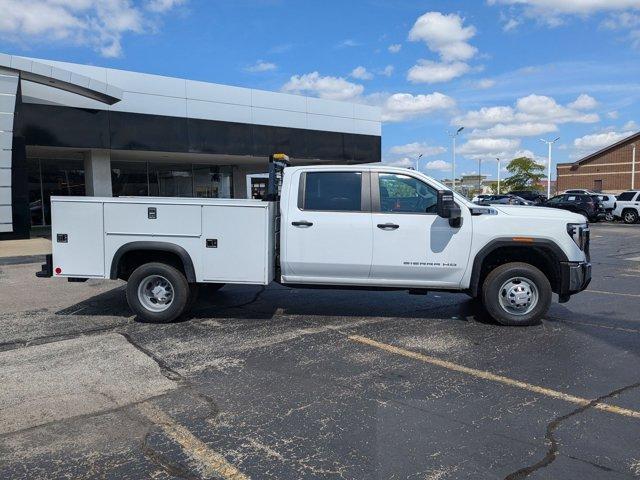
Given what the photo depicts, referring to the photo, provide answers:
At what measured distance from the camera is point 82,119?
18.6 metres

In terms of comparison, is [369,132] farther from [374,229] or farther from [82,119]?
[374,229]

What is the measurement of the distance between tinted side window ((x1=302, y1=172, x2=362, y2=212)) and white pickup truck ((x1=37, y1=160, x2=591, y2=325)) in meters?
0.01

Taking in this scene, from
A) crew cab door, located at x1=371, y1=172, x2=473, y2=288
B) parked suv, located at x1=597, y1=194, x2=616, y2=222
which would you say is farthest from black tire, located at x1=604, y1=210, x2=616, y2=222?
crew cab door, located at x1=371, y1=172, x2=473, y2=288

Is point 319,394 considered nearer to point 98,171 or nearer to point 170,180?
point 98,171

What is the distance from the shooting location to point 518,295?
6.69 m

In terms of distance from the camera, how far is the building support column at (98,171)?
2045 cm

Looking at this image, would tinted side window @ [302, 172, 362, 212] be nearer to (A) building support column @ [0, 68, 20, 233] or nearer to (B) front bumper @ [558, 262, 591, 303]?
(B) front bumper @ [558, 262, 591, 303]

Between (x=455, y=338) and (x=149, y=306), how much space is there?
3.87 m

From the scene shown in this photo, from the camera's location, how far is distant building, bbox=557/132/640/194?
235 ft

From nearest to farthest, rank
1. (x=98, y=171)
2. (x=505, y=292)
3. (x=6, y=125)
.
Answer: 1. (x=505, y=292)
2. (x=6, y=125)
3. (x=98, y=171)

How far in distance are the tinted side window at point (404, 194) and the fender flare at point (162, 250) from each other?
8.21 feet

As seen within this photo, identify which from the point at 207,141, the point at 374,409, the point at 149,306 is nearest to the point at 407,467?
the point at 374,409

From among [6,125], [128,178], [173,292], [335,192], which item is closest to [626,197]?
[128,178]

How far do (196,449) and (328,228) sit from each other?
11.7 feet
